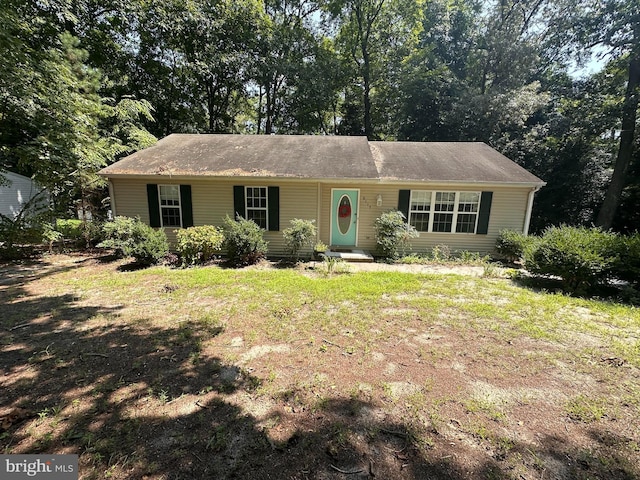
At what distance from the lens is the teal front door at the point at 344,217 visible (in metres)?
9.76

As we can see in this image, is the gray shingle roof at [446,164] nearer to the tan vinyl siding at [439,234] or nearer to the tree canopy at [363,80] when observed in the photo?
the tan vinyl siding at [439,234]

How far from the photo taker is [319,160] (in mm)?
10250

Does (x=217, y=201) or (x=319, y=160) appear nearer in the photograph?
(x=217, y=201)

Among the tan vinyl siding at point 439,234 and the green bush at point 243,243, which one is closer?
the green bush at point 243,243

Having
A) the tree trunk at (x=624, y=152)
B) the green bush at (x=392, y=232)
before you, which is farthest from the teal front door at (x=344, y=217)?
the tree trunk at (x=624, y=152)

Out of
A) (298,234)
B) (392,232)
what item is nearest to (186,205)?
(298,234)

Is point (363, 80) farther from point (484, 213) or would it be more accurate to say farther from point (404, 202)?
point (484, 213)

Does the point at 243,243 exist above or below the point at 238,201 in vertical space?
below

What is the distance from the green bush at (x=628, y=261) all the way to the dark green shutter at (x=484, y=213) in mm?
3500

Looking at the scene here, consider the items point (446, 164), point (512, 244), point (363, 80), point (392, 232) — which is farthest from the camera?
point (363, 80)

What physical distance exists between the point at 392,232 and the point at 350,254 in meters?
1.47

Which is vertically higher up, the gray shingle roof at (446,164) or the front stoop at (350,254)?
the gray shingle roof at (446,164)

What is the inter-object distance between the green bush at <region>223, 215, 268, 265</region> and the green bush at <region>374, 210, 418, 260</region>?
368 cm

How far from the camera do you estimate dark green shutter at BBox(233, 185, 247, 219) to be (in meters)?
9.57
